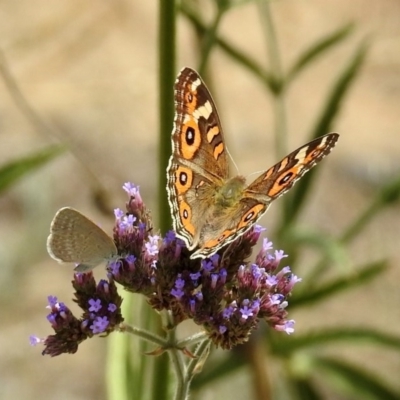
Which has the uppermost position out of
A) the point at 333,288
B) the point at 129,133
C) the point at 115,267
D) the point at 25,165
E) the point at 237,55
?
the point at 129,133

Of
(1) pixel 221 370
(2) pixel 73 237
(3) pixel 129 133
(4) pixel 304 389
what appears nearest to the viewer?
(2) pixel 73 237

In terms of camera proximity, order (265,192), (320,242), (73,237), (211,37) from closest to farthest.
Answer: (73,237) < (265,192) < (211,37) < (320,242)

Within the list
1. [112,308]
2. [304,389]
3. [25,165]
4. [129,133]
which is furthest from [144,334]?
[129,133]

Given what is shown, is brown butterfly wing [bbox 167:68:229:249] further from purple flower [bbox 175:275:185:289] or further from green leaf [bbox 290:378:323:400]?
green leaf [bbox 290:378:323:400]

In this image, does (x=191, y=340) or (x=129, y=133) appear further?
(x=129, y=133)

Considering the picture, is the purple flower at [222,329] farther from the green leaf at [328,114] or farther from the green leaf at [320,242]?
the green leaf at [328,114]

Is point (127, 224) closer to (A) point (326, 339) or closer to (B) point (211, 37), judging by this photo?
(B) point (211, 37)
